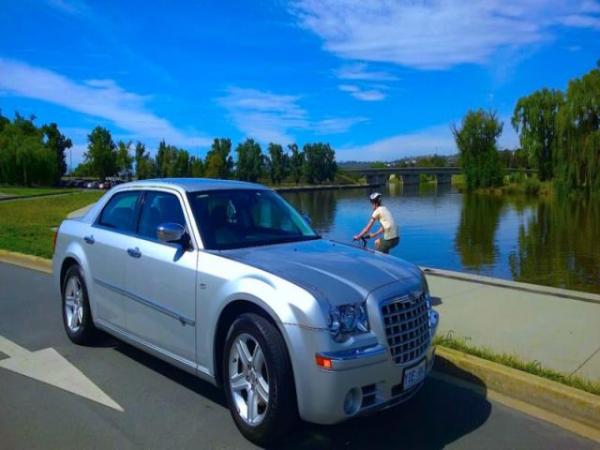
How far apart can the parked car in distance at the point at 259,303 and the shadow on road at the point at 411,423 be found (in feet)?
1.14

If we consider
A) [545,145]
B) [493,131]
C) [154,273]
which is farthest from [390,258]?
[493,131]

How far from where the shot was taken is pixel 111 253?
17.5 feet

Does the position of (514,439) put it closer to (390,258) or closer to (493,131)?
(390,258)

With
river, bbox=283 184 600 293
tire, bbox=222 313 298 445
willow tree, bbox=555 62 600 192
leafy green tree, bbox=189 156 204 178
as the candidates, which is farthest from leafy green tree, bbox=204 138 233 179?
tire, bbox=222 313 298 445

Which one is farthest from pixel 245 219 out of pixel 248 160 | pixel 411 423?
pixel 248 160

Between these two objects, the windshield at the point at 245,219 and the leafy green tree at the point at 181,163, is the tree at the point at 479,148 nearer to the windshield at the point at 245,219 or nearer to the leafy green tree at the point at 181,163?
the leafy green tree at the point at 181,163

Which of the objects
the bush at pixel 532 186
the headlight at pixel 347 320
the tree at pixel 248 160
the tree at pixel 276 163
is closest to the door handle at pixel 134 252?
the headlight at pixel 347 320

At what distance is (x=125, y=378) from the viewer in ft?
16.5

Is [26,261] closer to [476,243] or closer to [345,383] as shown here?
[345,383]

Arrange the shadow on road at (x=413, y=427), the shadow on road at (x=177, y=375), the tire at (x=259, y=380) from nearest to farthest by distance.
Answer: the tire at (x=259, y=380) < the shadow on road at (x=413, y=427) < the shadow on road at (x=177, y=375)

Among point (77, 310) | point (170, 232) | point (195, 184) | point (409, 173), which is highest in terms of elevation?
point (409, 173)

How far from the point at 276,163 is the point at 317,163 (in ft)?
45.9

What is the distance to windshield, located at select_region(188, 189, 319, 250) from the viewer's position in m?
4.61

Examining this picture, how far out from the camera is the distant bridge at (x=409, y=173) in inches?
5994
